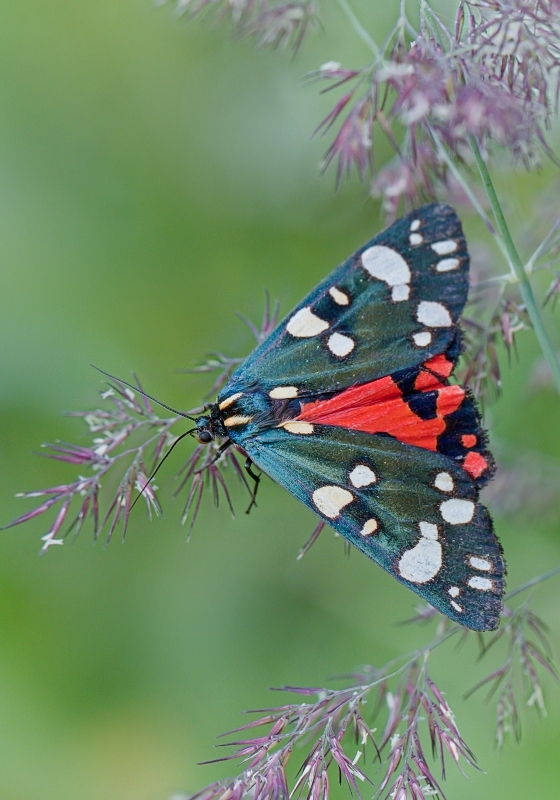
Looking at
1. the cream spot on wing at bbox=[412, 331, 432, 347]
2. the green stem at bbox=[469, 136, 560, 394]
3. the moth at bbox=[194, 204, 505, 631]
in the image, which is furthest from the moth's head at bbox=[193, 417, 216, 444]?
the green stem at bbox=[469, 136, 560, 394]

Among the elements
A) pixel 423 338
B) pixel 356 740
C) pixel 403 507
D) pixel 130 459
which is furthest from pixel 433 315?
pixel 356 740

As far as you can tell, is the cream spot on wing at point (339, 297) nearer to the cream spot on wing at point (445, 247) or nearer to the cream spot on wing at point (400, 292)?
the cream spot on wing at point (400, 292)

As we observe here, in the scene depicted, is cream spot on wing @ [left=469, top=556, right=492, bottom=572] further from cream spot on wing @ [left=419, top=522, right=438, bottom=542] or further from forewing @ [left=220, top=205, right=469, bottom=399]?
forewing @ [left=220, top=205, right=469, bottom=399]

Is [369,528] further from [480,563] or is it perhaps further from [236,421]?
[236,421]

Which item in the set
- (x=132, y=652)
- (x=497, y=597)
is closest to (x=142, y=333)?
(x=132, y=652)

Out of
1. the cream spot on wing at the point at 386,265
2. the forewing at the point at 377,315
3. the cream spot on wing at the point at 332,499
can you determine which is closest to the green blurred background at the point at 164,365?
the forewing at the point at 377,315

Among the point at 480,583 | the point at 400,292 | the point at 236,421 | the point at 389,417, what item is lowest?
the point at 480,583
